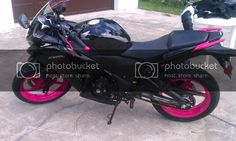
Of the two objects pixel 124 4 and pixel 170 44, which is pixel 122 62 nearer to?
pixel 170 44

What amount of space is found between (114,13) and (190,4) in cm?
368

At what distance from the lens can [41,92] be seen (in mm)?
3297

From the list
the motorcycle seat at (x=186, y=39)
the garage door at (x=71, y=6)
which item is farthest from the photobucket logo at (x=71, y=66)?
the garage door at (x=71, y=6)

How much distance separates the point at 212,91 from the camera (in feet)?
9.19

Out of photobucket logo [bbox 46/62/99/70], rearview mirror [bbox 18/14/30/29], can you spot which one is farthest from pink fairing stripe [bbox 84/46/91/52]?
rearview mirror [bbox 18/14/30/29]

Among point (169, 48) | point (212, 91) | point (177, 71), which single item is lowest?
point (212, 91)

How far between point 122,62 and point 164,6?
6.79 meters

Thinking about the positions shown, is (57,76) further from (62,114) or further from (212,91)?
(212,91)

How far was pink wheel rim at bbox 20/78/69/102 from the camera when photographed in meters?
3.20

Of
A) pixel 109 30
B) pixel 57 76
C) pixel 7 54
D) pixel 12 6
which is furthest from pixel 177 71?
pixel 12 6

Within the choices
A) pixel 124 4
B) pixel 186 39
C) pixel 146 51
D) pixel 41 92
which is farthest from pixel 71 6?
pixel 186 39

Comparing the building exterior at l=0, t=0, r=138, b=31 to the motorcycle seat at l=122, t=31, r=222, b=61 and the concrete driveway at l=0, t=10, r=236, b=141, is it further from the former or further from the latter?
the motorcycle seat at l=122, t=31, r=222, b=61

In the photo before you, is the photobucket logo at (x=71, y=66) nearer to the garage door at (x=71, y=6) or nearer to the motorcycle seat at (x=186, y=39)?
the motorcycle seat at (x=186, y=39)

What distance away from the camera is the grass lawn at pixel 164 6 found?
844cm
